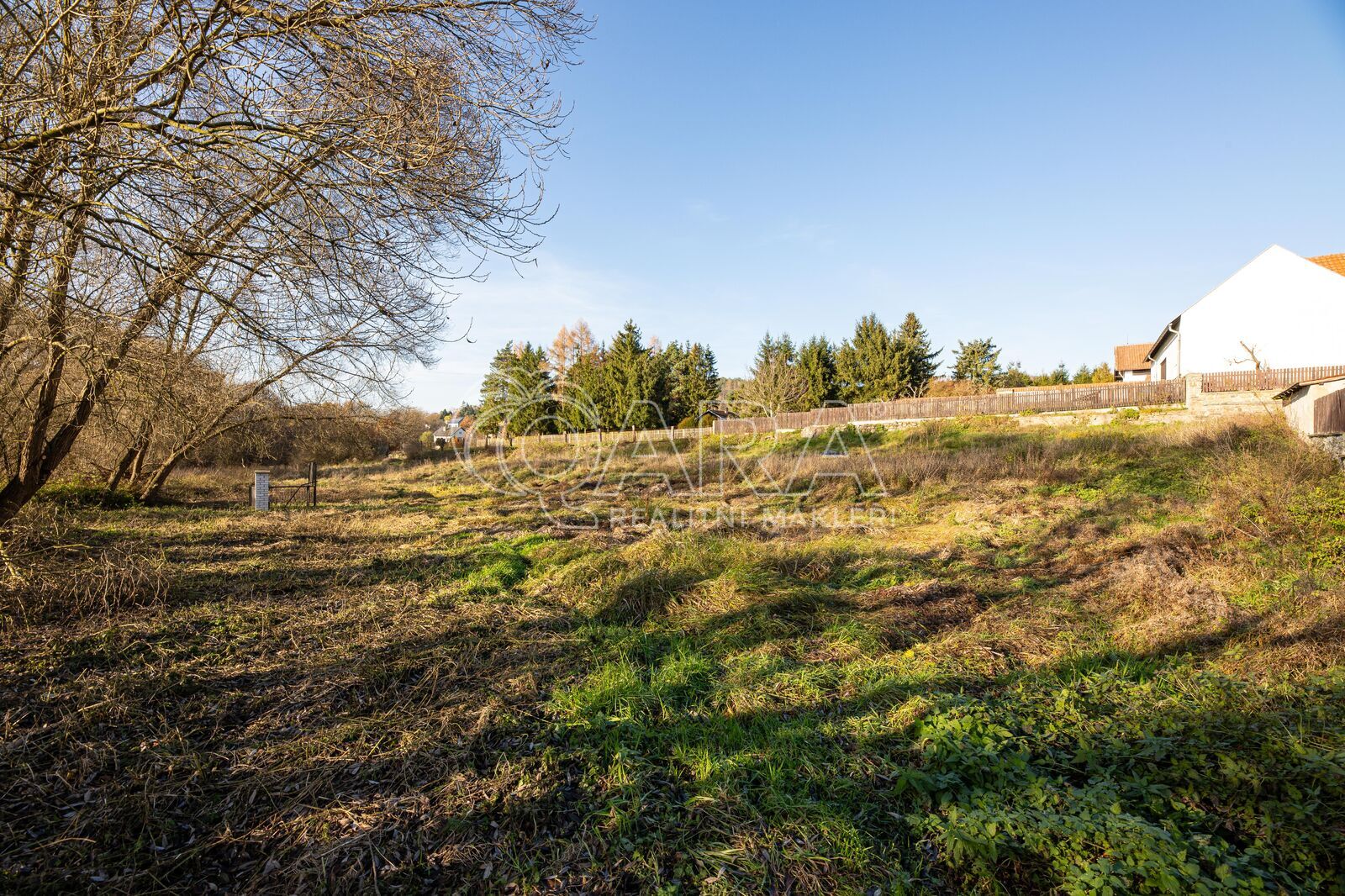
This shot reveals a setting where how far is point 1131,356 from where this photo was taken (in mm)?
38312

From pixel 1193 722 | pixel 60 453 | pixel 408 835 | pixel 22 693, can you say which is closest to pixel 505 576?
pixel 22 693

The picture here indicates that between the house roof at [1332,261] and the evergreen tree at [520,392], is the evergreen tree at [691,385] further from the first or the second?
the house roof at [1332,261]

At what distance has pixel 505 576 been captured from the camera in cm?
633

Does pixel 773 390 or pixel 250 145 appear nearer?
pixel 250 145

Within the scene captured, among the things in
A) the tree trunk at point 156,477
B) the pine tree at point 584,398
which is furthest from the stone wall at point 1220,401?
the pine tree at point 584,398

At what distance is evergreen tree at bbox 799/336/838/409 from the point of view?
3731cm

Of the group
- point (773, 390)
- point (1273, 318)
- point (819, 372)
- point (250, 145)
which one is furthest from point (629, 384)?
point (250, 145)

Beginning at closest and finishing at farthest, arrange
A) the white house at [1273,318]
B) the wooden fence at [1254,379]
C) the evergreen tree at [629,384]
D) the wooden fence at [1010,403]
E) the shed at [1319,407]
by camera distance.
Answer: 1. the shed at [1319,407]
2. the wooden fence at [1254,379]
3. the wooden fence at [1010,403]
4. the white house at [1273,318]
5. the evergreen tree at [629,384]

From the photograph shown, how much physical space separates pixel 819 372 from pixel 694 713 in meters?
35.6

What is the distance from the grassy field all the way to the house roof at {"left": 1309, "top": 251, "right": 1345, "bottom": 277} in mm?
20383

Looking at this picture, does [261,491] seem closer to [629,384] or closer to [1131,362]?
[629,384]

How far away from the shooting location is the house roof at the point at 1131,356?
122 ft

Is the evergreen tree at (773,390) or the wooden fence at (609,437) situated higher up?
the evergreen tree at (773,390)

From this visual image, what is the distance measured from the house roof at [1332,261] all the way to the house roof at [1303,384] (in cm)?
1238
